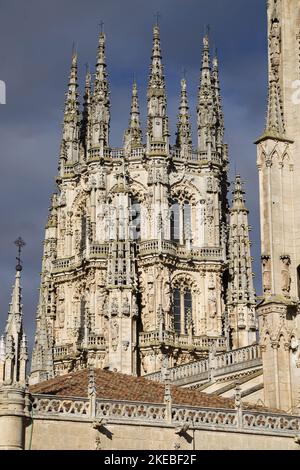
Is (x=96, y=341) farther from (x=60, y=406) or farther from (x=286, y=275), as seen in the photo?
(x=60, y=406)

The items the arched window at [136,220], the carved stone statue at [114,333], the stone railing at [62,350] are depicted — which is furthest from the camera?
the arched window at [136,220]

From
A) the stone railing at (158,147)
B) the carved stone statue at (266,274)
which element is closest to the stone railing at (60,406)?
the carved stone statue at (266,274)

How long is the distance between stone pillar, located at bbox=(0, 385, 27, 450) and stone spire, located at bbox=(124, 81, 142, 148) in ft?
135

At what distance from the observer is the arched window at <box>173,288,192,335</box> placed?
2467 inches

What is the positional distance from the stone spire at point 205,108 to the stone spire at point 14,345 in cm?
3962

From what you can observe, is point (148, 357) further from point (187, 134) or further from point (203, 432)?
point (203, 432)

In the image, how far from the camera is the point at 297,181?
1430 inches

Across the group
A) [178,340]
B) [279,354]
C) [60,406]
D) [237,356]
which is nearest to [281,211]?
[279,354]

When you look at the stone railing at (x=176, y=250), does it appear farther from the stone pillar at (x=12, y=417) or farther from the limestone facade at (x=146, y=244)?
the stone pillar at (x=12, y=417)

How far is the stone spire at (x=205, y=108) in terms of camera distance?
67.5m

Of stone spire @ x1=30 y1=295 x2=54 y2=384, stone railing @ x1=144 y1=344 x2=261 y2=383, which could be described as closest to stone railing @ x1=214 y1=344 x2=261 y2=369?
stone railing @ x1=144 y1=344 x2=261 y2=383

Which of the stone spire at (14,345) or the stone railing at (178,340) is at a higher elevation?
the stone railing at (178,340)

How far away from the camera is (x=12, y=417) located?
2600cm

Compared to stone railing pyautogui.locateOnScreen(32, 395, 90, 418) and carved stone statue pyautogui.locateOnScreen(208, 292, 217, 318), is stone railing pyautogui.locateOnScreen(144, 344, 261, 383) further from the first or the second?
stone railing pyautogui.locateOnScreen(32, 395, 90, 418)
